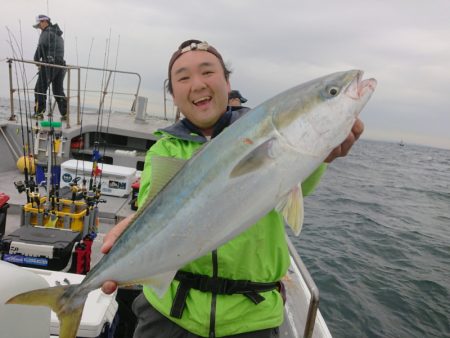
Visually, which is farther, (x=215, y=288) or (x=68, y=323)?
(x=215, y=288)

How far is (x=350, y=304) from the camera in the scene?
8195 mm

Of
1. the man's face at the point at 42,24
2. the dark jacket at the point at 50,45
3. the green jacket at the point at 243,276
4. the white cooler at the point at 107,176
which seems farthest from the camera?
the dark jacket at the point at 50,45

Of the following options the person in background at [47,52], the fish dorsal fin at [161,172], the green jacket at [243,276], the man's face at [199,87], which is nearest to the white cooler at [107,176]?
the person in background at [47,52]

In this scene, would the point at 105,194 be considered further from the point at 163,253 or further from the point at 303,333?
the point at 163,253

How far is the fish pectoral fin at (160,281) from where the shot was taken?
7.00 feet

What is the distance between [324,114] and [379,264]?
10010 mm

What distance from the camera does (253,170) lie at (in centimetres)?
185

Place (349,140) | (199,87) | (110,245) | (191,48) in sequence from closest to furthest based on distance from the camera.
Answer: (349,140) < (110,245) < (199,87) < (191,48)

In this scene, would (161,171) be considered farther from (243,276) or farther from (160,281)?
(243,276)

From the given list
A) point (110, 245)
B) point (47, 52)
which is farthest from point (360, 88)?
point (47, 52)

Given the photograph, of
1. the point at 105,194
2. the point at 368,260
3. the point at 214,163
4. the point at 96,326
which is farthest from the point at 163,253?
the point at 368,260

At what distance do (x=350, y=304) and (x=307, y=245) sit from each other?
3576mm

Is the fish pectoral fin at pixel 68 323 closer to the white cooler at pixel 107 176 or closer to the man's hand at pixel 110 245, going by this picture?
the man's hand at pixel 110 245

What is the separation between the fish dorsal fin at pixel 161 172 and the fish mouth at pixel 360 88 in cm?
101
